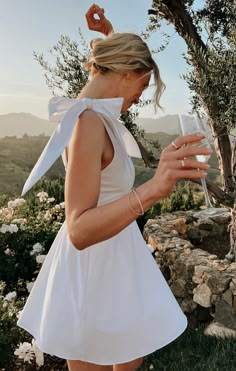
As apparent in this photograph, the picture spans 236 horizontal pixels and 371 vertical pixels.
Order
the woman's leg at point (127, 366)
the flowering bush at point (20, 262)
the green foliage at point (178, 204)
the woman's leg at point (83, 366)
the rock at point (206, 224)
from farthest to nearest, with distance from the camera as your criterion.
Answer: the green foliage at point (178, 204), the rock at point (206, 224), the flowering bush at point (20, 262), the woman's leg at point (127, 366), the woman's leg at point (83, 366)

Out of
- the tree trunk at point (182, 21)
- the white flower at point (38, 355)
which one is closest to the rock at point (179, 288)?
the tree trunk at point (182, 21)

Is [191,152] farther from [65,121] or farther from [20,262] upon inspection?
[20,262]

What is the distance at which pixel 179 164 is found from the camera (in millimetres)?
1484

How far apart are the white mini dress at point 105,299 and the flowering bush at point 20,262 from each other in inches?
69.9

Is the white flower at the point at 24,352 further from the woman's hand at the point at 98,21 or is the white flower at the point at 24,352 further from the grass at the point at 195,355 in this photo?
the woman's hand at the point at 98,21

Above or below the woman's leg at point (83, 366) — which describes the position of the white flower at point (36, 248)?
below

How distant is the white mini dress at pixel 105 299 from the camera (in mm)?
2039

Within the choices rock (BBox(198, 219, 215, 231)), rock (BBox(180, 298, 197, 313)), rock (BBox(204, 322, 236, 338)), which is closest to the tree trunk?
rock (BBox(198, 219, 215, 231))

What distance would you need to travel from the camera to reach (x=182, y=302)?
16.0 ft

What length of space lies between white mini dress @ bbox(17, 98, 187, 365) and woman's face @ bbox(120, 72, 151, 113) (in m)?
0.11

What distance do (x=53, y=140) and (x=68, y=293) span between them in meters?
0.67

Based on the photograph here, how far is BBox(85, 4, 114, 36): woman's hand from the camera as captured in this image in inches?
104

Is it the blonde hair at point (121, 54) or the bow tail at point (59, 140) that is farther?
the blonde hair at point (121, 54)

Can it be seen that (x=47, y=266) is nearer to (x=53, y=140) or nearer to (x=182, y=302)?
(x=53, y=140)
